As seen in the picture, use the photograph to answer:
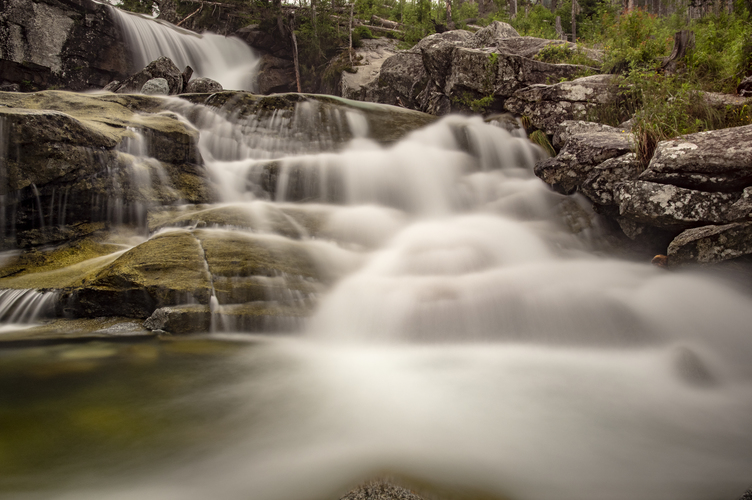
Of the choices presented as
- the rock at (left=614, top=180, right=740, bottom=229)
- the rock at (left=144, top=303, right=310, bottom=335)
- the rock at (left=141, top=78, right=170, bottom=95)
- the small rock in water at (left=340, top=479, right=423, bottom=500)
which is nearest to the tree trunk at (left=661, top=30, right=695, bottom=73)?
the rock at (left=614, top=180, right=740, bottom=229)

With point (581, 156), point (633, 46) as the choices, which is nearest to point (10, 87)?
point (581, 156)

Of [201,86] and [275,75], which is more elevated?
[275,75]

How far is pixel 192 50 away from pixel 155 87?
6805 mm

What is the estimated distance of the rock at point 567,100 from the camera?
28.5 feet

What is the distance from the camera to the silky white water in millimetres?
2416

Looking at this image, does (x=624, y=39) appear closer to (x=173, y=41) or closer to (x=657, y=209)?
(x=657, y=209)

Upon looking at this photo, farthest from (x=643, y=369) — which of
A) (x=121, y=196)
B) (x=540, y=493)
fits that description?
(x=121, y=196)

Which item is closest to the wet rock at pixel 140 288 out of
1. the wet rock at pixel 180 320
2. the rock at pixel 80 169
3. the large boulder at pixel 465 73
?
the wet rock at pixel 180 320

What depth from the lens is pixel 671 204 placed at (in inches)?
203

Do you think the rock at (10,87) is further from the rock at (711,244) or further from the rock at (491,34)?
the rock at (711,244)

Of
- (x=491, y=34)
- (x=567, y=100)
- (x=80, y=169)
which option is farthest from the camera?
(x=491, y=34)

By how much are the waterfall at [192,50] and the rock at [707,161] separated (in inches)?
690

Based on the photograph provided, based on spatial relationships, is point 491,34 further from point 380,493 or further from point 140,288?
point 380,493

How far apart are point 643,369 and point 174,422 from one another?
4127mm
